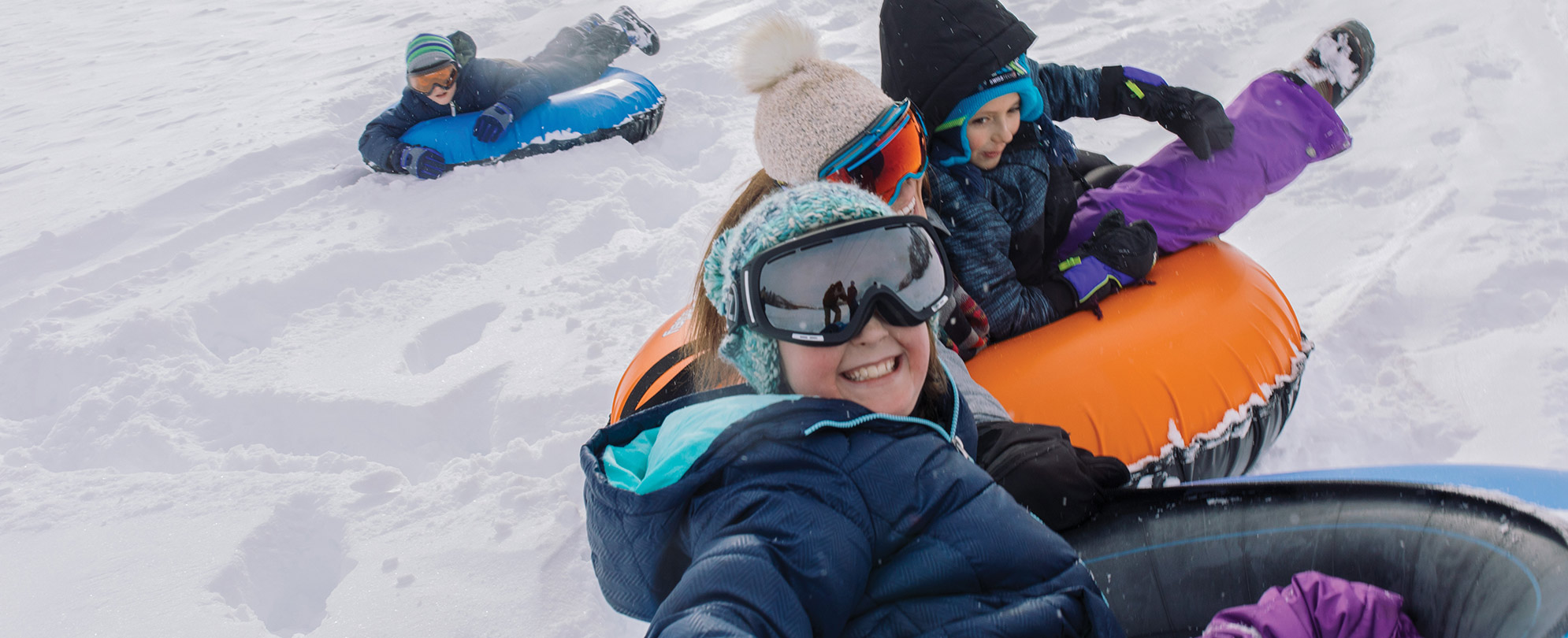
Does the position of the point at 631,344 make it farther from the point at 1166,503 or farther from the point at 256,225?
the point at 256,225

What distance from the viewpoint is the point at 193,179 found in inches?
204

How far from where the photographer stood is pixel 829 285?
142cm

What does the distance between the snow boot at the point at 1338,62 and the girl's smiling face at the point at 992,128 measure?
1051mm

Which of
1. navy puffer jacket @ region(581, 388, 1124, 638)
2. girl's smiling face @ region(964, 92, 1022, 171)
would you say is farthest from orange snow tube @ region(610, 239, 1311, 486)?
navy puffer jacket @ region(581, 388, 1124, 638)

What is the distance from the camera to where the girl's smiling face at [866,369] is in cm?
146

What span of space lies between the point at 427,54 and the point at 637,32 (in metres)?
1.71

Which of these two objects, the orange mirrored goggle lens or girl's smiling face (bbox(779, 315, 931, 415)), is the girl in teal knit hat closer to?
girl's smiling face (bbox(779, 315, 931, 415))

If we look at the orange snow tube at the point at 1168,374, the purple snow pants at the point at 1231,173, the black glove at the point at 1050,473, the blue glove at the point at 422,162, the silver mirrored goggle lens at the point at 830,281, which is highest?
the silver mirrored goggle lens at the point at 830,281

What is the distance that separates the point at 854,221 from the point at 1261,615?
3.16 ft

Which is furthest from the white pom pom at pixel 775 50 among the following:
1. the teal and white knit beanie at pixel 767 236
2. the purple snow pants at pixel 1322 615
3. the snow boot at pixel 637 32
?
the snow boot at pixel 637 32

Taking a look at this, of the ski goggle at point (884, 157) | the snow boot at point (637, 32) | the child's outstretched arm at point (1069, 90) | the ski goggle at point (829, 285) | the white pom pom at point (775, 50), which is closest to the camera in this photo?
the ski goggle at point (829, 285)

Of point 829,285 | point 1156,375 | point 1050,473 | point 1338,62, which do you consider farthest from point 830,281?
point 1338,62

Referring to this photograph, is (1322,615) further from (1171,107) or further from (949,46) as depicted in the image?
(1171,107)

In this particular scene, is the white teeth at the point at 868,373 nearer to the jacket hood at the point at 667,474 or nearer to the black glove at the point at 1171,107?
the jacket hood at the point at 667,474
